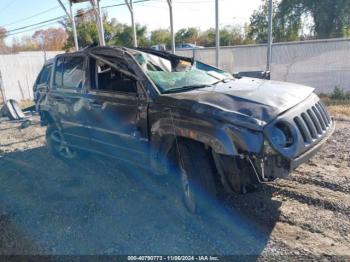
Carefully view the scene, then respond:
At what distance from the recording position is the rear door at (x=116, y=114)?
381cm

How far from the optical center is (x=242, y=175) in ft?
9.57

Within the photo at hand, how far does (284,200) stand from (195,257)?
55.0 inches

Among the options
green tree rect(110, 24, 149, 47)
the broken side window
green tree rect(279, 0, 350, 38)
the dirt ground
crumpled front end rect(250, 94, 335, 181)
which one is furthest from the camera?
green tree rect(110, 24, 149, 47)

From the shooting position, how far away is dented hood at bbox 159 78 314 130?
114 inches

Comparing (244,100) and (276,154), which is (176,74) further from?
(276,154)

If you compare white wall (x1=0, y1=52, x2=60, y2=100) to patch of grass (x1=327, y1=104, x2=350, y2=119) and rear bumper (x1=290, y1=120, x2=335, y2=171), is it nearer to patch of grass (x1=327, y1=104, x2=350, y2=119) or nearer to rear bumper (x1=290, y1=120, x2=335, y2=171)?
patch of grass (x1=327, y1=104, x2=350, y2=119)

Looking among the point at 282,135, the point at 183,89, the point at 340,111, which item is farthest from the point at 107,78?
the point at 340,111

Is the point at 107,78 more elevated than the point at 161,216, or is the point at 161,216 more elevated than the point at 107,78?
the point at 107,78

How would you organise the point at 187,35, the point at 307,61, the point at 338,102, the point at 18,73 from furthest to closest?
the point at 187,35, the point at 18,73, the point at 307,61, the point at 338,102

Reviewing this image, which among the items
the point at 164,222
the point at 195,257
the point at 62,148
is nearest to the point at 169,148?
the point at 164,222

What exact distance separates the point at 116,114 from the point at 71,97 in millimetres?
1178

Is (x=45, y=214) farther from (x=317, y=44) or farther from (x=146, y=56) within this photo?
(x=317, y=44)

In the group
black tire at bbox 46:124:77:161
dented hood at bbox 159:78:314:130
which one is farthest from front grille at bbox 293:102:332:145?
black tire at bbox 46:124:77:161

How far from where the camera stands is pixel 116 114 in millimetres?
4055
